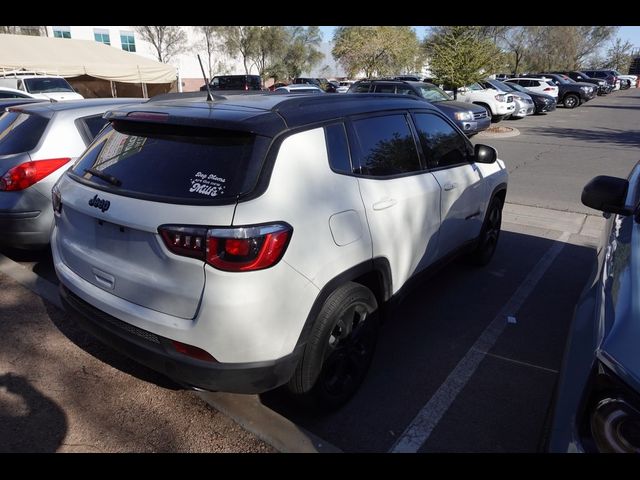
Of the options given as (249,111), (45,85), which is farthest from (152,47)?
(249,111)

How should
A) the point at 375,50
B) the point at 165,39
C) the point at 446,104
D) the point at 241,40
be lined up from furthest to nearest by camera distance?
the point at 241,40 < the point at 165,39 < the point at 375,50 < the point at 446,104

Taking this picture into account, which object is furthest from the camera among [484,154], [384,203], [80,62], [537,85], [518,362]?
[537,85]

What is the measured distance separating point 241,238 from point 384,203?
1048 mm

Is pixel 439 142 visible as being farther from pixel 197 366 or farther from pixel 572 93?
pixel 572 93

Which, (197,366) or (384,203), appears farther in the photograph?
(384,203)

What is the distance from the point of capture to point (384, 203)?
2.70 metres

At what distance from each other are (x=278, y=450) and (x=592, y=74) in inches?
1865

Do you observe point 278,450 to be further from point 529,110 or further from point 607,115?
point 607,115

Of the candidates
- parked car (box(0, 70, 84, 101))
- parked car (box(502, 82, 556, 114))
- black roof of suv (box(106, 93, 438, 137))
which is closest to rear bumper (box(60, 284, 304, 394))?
black roof of suv (box(106, 93, 438, 137))

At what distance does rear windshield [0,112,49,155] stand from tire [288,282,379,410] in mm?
3505

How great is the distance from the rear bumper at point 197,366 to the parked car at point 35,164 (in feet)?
7.83

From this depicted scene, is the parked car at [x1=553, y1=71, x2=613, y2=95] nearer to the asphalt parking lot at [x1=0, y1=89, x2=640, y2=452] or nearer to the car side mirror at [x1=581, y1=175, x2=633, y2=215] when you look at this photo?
the asphalt parking lot at [x1=0, y1=89, x2=640, y2=452]

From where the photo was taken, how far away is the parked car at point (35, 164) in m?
4.12

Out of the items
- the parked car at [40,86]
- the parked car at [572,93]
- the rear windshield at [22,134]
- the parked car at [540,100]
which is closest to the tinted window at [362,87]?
the parked car at [40,86]
